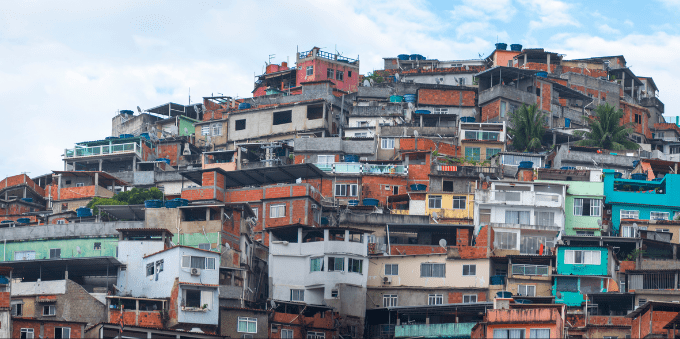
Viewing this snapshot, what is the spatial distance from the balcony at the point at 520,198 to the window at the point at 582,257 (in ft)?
22.8

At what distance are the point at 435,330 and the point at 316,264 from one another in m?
8.10

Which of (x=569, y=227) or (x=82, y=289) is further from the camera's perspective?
(x=569, y=227)

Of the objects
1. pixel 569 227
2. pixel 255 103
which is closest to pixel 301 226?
pixel 569 227

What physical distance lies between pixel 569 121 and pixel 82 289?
5234cm

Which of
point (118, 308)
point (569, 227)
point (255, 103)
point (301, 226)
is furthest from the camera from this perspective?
point (255, 103)

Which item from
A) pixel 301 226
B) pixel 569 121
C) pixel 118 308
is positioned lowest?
pixel 118 308

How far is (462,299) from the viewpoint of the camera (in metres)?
57.6

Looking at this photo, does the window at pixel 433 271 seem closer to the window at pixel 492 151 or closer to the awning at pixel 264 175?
the awning at pixel 264 175

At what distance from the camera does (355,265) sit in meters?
56.7

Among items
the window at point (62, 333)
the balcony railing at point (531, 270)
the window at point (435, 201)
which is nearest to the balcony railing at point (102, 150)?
the window at point (435, 201)

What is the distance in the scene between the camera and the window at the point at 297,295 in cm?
5572

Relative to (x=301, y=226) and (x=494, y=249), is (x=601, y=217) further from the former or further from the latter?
(x=301, y=226)

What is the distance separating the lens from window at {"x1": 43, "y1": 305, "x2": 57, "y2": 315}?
162 feet

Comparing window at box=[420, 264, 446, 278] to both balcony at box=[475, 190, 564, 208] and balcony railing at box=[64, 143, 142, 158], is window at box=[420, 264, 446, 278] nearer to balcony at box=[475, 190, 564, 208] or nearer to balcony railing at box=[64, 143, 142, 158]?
balcony at box=[475, 190, 564, 208]
